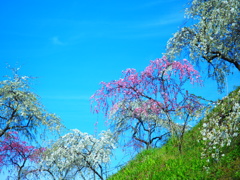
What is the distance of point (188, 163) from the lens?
11.2 m

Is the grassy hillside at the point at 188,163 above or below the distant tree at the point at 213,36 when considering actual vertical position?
below

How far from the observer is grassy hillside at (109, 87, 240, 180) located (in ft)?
30.8

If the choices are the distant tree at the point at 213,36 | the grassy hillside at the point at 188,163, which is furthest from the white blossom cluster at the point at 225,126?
the distant tree at the point at 213,36

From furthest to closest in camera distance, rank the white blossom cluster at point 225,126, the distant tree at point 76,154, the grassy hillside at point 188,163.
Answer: the distant tree at point 76,154 → the grassy hillside at point 188,163 → the white blossom cluster at point 225,126

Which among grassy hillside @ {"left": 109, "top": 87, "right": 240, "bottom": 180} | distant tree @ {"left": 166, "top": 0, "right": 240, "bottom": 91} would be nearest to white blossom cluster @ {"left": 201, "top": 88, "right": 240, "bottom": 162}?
grassy hillside @ {"left": 109, "top": 87, "right": 240, "bottom": 180}

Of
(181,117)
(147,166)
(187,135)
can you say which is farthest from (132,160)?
(181,117)

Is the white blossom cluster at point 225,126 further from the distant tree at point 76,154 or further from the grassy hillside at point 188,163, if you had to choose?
the distant tree at point 76,154

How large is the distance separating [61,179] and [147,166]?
7.98 meters

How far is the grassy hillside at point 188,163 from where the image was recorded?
9388 millimetres

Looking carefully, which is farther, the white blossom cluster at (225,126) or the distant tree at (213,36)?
the distant tree at (213,36)

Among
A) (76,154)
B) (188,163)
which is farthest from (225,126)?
(76,154)

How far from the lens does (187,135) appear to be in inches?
617

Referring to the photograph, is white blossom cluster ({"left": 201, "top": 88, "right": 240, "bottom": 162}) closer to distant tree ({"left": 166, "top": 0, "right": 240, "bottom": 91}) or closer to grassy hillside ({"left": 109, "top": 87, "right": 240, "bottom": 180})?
grassy hillside ({"left": 109, "top": 87, "right": 240, "bottom": 180})

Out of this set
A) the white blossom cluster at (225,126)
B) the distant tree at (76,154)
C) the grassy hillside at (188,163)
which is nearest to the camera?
the white blossom cluster at (225,126)
